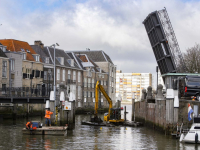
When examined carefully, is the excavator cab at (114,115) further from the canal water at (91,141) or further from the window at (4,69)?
the window at (4,69)

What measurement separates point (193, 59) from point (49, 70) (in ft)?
55.6

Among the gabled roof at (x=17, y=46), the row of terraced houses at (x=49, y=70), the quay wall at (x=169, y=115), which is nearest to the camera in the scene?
the quay wall at (x=169, y=115)

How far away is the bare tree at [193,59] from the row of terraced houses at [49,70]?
13.1m

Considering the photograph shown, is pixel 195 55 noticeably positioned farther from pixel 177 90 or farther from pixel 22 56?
pixel 22 56

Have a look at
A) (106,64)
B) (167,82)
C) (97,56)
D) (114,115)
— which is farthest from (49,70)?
(97,56)

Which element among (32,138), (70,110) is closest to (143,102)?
(70,110)

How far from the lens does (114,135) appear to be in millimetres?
32125

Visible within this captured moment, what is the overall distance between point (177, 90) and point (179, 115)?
3.68 m

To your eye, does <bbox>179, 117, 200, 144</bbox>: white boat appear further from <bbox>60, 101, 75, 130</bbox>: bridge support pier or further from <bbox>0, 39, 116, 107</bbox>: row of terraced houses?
<bbox>0, 39, 116, 107</bbox>: row of terraced houses

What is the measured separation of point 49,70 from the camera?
5203 cm

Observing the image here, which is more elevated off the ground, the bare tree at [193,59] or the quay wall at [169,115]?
the bare tree at [193,59]

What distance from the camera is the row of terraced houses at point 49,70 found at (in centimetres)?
5247

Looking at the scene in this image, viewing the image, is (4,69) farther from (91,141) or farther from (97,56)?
(97,56)

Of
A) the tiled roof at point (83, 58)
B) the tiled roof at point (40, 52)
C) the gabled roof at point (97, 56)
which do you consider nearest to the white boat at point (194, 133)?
the tiled roof at point (40, 52)
